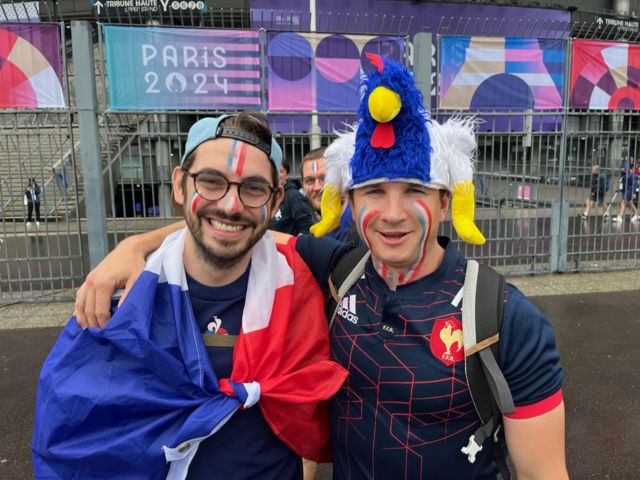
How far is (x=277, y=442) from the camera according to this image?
1686mm

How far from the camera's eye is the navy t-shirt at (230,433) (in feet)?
5.21

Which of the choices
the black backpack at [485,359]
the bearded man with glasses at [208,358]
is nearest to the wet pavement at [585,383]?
the bearded man with glasses at [208,358]

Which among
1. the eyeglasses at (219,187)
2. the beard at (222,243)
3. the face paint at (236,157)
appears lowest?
the beard at (222,243)

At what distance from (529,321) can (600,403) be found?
3.07 meters

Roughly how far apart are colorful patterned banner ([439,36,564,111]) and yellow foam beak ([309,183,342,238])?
5454mm

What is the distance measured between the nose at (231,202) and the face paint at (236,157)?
0.19 ft

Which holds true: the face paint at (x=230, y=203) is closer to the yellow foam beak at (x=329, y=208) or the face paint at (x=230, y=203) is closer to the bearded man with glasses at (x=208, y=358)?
the bearded man with glasses at (x=208, y=358)

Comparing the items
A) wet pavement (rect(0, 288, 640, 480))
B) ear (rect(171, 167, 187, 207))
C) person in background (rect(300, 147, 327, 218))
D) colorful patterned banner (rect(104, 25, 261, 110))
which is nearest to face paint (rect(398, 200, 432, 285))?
ear (rect(171, 167, 187, 207))

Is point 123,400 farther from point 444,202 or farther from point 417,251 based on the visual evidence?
point 444,202

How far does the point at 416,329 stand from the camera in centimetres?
152

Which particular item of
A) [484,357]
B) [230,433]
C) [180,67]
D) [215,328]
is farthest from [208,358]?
[180,67]

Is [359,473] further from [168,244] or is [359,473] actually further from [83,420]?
[168,244]

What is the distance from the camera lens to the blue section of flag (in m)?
1.40

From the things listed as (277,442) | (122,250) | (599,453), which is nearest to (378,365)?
(277,442)
